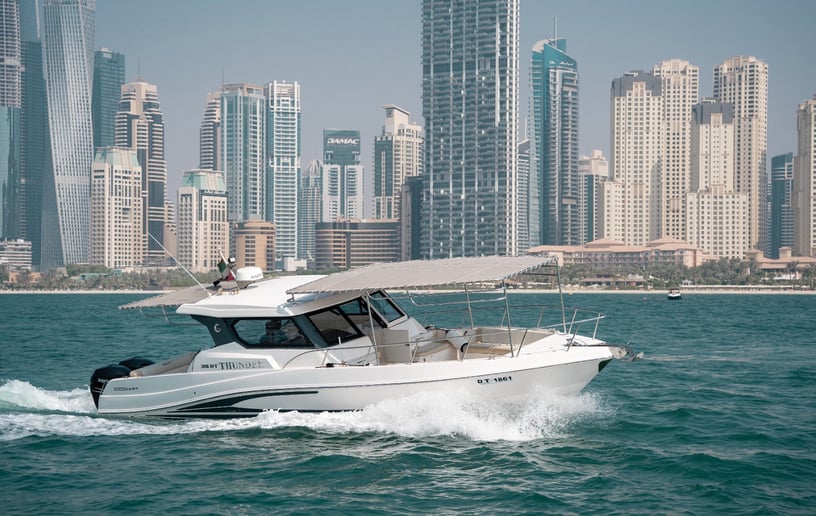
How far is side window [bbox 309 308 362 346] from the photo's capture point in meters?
17.1

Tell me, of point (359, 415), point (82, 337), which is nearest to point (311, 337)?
point (359, 415)

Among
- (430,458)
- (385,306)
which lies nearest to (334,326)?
(385,306)

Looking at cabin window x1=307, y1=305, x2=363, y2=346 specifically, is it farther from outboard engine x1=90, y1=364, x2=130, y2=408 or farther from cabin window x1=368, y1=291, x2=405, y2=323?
outboard engine x1=90, y1=364, x2=130, y2=408

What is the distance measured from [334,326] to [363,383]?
1.57 meters

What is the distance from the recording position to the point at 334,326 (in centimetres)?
1725

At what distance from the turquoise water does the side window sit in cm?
148

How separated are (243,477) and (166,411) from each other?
3867 mm

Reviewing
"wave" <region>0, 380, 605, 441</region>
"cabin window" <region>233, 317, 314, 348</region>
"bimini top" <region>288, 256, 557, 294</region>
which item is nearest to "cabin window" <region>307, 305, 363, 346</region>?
"cabin window" <region>233, 317, 314, 348</region>

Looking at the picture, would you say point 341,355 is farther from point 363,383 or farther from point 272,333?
point 272,333

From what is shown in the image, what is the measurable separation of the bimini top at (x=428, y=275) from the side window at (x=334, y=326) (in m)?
0.63

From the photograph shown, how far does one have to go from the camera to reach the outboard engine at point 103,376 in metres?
18.0

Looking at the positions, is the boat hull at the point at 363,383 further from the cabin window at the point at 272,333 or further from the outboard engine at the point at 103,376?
the outboard engine at the point at 103,376

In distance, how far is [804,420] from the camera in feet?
60.8

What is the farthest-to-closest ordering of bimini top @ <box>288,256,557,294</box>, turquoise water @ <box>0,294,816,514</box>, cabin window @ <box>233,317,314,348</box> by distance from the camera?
cabin window @ <box>233,317,314,348</box> < bimini top @ <box>288,256,557,294</box> < turquoise water @ <box>0,294,816,514</box>
